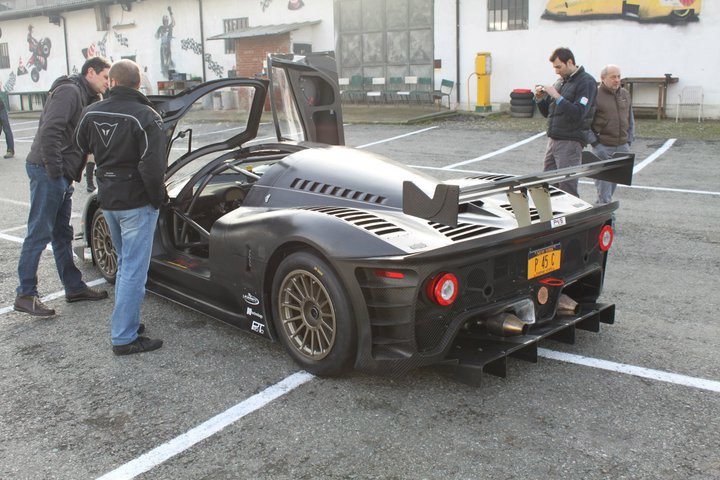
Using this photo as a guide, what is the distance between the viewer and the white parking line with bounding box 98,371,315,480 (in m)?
3.00

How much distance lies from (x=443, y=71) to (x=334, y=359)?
1709cm

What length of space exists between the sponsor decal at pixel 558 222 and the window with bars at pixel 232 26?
21.5m

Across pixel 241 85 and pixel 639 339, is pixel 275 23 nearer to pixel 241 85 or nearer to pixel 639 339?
pixel 241 85

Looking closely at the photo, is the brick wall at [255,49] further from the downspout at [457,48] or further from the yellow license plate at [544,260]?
the yellow license plate at [544,260]

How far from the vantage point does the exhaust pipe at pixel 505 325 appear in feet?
11.6

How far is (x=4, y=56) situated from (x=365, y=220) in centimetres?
3518

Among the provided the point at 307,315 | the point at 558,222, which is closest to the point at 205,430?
the point at 307,315

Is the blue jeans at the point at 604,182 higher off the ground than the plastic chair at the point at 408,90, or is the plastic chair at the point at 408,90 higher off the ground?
the plastic chair at the point at 408,90

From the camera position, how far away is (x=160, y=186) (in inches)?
162

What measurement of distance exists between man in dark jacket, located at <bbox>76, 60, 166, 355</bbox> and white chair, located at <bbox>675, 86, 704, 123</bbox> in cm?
1467

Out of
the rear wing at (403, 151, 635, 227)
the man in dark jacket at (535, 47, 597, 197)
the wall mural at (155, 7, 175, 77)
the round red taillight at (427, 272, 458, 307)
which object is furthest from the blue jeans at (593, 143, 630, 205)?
the wall mural at (155, 7, 175, 77)

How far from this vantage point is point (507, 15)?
18234 millimetres

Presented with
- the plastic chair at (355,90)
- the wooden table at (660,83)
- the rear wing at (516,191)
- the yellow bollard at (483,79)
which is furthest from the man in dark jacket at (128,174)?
the plastic chair at (355,90)

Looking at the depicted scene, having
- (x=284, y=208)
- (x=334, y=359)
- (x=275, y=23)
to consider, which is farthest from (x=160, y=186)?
(x=275, y=23)
